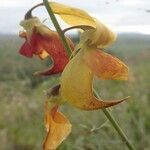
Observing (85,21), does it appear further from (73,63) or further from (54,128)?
(54,128)

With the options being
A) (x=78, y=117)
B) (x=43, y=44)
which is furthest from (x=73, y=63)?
(x=78, y=117)

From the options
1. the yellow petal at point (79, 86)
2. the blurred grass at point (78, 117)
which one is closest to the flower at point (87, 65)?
the yellow petal at point (79, 86)

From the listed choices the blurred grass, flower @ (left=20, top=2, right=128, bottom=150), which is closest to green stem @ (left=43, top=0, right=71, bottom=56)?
flower @ (left=20, top=2, right=128, bottom=150)

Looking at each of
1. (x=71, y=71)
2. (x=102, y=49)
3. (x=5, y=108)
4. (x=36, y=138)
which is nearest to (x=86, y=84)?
(x=71, y=71)

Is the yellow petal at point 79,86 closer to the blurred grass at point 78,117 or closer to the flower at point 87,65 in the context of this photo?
the flower at point 87,65

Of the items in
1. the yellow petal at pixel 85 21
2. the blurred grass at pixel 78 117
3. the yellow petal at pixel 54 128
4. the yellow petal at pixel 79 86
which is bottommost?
the blurred grass at pixel 78 117
